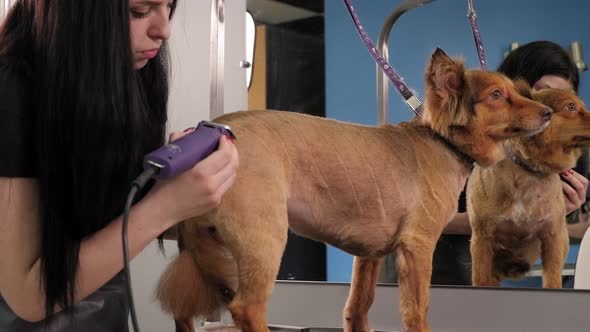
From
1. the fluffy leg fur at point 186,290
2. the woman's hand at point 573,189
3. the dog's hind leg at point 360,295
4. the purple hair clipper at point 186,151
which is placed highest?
the purple hair clipper at point 186,151

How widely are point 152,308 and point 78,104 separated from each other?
2.17 feet

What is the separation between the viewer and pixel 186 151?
1.73ft

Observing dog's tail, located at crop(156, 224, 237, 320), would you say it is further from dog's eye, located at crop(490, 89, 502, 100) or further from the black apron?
dog's eye, located at crop(490, 89, 502, 100)

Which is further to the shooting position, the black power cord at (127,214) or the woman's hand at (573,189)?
the woman's hand at (573,189)

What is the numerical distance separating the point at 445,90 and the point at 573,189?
218 mm

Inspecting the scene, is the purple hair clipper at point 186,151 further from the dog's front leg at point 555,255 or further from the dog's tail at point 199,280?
the dog's front leg at point 555,255

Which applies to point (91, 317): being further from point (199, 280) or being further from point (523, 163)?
point (523, 163)

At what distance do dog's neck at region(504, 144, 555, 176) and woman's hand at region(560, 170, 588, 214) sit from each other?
0.10 ft

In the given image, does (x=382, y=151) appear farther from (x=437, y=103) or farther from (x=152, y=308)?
(x=152, y=308)

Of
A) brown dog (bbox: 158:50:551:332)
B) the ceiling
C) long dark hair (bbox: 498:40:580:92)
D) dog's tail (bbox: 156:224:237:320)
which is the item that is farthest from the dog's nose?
the ceiling

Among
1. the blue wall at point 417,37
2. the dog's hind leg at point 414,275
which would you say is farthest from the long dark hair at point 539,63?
the dog's hind leg at point 414,275

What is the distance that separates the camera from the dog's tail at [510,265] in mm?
788

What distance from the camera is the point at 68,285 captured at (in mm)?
567

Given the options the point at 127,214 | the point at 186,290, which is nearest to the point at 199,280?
the point at 186,290
